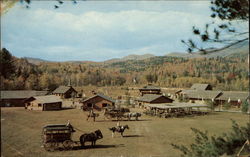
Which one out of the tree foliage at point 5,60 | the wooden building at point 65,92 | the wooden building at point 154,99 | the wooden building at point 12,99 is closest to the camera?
the tree foliage at point 5,60

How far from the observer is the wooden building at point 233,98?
47625 millimetres

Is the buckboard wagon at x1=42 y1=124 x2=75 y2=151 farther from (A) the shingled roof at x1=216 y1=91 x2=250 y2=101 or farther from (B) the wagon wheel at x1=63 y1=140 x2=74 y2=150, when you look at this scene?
(A) the shingled roof at x1=216 y1=91 x2=250 y2=101

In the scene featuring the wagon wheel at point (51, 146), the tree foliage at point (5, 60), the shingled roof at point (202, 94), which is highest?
the tree foliage at point (5, 60)

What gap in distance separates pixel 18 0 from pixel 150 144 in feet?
43.0

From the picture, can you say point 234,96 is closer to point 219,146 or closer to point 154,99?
point 154,99

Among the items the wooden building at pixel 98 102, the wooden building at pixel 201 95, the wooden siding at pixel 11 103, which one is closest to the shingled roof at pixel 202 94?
the wooden building at pixel 201 95

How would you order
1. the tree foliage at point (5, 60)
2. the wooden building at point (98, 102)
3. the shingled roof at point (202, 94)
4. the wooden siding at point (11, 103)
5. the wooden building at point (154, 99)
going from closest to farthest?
the tree foliage at point (5, 60), the wooden building at point (98, 102), the wooden building at point (154, 99), the wooden siding at point (11, 103), the shingled roof at point (202, 94)

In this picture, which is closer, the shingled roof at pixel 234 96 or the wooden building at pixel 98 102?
the wooden building at pixel 98 102

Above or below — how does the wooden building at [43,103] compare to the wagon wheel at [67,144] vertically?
above

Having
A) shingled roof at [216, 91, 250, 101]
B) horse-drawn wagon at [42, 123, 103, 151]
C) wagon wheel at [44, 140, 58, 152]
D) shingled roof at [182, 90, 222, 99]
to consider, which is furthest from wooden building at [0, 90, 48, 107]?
shingled roof at [216, 91, 250, 101]

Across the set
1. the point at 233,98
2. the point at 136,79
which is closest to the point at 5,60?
the point at 233,98

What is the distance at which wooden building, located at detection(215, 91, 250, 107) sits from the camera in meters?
47.6

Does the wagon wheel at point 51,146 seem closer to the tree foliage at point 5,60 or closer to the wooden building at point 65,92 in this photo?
the tree foliage at point 5,60

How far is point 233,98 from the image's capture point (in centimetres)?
4881
